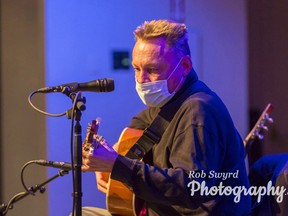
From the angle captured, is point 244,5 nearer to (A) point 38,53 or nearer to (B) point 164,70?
(A) point 38,53

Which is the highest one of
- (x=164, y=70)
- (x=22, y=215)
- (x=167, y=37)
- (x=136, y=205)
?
(x=167, y=37)

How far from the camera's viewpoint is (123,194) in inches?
72.7

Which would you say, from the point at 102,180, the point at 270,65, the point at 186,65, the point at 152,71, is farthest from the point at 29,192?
the point at 270,65

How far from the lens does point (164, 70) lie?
1.68m

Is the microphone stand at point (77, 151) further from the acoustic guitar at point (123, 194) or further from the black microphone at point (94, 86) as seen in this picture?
the acoustic guitar at point (123, 194)

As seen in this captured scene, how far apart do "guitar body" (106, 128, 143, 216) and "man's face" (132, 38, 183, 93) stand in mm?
272

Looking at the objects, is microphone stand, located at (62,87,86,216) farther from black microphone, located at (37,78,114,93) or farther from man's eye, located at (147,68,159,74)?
man's eye, located at (147,68,159,74)

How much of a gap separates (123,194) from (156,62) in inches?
20.3

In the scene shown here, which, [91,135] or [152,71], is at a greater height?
[152,71]

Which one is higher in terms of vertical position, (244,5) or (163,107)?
(244,5)

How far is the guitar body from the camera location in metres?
1.84

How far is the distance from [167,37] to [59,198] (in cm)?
151

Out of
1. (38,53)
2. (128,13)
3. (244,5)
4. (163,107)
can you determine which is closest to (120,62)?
(128,13)

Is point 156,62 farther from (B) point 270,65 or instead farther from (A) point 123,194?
(B) point 270,65
